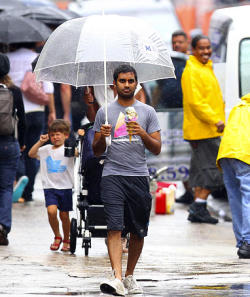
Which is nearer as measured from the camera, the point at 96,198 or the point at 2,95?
the point at 96,198

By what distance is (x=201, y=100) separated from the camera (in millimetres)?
11539

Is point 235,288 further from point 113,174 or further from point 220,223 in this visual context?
point 220,223

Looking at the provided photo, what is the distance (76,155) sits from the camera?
916 centimetres

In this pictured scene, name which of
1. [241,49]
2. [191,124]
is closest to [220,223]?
[191,124]

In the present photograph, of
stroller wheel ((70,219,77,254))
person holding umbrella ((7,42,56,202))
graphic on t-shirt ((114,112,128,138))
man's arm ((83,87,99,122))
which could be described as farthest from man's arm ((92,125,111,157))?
person holding umbrella ((7,42,56,202))

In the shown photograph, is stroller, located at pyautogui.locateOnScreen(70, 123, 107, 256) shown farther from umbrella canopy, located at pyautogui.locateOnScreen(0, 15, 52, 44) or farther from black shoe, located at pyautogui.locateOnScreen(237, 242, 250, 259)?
umbrella canopy, located at pyautogui.locateOnScreen(0, 15, 52, 44)

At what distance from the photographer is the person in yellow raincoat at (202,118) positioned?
11.5 meters

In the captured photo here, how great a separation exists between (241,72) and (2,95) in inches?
135

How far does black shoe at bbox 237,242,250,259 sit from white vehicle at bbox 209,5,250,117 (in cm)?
314

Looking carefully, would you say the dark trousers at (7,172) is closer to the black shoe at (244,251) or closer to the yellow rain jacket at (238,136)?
the yellow rain jacket at (238,136)

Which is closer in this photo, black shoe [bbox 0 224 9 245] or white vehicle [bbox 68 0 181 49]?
black shoe [bbox 0 224 9 245]

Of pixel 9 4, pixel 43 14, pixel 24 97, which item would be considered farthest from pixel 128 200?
pixel 9 4

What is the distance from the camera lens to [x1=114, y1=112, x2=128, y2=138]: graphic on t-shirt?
7273 mm

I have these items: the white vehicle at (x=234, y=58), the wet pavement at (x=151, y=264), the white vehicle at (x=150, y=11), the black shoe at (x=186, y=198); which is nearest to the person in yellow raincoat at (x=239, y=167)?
the wet pavement at (x=151, y=264)
